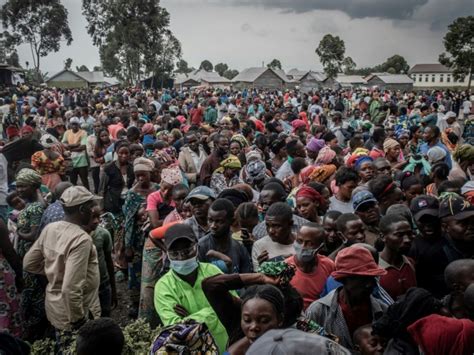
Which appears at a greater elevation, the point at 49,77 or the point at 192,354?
A: the point at 49,77

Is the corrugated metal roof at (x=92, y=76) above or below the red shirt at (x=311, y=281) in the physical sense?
above

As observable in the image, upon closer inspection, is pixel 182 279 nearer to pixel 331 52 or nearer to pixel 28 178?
pixel 28 178

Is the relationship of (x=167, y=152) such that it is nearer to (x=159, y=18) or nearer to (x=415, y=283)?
(x=415, y=283)

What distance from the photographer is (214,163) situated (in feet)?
22.6

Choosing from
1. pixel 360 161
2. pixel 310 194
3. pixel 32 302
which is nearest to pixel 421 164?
pixel 360 161

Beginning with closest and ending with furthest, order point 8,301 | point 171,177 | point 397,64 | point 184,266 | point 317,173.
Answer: point 184,266 → point 8,301 → point 171,177 → point 317,173 → point 397,64

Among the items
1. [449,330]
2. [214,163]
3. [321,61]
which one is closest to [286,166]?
[214,163]

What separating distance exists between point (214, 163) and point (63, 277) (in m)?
3.74

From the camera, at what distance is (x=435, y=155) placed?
670 cm

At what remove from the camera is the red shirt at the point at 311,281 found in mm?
3275

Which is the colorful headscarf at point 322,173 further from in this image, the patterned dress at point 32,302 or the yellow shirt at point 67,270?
the patterned dress at point 32,302

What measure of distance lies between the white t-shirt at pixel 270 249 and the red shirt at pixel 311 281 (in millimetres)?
334

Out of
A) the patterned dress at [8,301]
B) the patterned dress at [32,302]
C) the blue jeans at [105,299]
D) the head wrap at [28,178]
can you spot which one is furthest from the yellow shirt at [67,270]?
the head wrap at [28,178]

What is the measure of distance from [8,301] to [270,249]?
7.21ft
